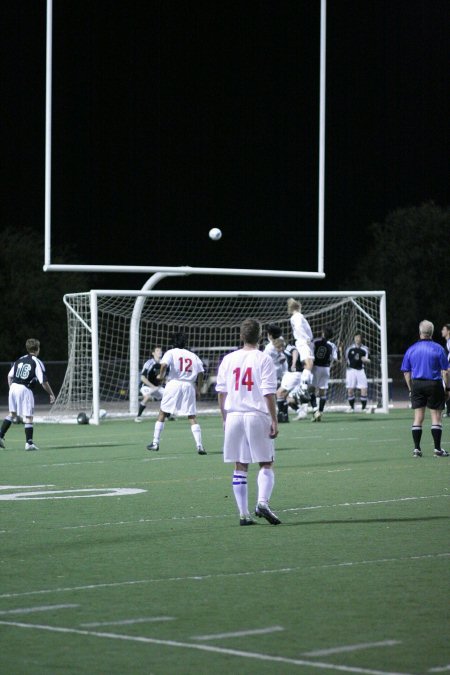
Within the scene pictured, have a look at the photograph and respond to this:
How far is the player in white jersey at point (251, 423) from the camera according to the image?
442 inches

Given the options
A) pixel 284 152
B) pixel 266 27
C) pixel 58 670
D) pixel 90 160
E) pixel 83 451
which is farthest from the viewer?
pixel 90 160

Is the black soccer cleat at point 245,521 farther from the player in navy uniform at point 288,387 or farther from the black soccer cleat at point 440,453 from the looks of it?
the player in navy uniform at point 288,387

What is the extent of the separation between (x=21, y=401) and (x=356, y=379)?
13834mm

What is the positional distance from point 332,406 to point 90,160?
22521mm

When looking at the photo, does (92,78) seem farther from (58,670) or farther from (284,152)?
(58,670)

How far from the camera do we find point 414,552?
31.6 feet

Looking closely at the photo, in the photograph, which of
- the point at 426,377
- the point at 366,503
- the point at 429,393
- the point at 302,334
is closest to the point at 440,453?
the point at 429,393

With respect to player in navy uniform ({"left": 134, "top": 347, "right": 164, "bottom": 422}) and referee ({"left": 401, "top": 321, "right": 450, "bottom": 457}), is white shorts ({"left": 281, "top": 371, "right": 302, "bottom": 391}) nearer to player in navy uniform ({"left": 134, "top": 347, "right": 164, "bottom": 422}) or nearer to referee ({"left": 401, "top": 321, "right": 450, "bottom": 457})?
player in navy uniform ({"left": 134, "top": 347, "right": 164, "bottom": 422})

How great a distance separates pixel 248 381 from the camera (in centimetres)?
1134

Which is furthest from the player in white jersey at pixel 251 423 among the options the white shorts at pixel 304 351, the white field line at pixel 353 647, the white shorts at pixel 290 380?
the white shorts at pixel 290 380

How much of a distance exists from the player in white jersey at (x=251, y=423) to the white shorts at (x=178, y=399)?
9012mm

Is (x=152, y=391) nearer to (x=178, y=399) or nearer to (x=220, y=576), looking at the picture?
(x=178, y=399)

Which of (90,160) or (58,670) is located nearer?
(58,670)

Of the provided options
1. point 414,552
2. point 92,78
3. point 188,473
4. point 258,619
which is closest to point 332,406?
point 92,78
